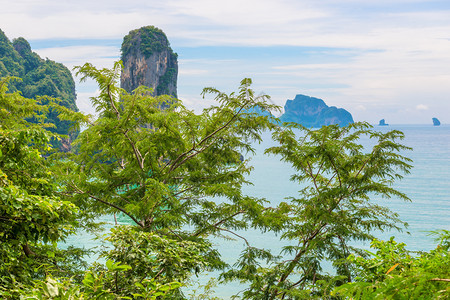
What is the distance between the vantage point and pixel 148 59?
2518 inches

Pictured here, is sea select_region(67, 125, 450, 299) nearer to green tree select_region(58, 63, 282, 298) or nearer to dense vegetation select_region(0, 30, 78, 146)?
green tree select_region(58, 63, 282, 298)

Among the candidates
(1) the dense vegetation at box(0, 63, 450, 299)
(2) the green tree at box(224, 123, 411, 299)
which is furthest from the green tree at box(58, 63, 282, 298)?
(2) the green tree at box(224, 123, 411, 299)

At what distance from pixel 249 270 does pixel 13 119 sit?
5859mm

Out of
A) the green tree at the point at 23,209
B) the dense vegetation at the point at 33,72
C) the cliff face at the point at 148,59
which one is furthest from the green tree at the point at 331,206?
the cliff face at the point at 148,59

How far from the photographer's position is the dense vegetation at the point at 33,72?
58219mm

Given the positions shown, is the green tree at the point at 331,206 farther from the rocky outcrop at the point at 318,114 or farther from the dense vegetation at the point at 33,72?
the rocky outcrop at the point at 318,114

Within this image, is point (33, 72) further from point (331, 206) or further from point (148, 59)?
point (331, 206)

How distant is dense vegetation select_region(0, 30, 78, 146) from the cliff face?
945 cm

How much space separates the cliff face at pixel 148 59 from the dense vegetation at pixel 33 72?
945cm

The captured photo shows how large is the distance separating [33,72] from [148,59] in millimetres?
18536

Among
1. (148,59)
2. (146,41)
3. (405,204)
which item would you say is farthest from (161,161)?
(146,41)

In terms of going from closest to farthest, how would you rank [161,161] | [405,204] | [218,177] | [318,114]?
1. [218,177]
2. [161,161]
3. [405,204]
4. [318,114]

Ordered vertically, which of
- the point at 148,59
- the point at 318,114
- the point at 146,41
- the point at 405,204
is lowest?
the point at 405,204

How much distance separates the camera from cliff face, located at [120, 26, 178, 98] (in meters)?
63.7
